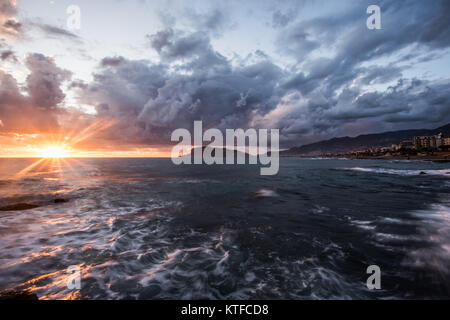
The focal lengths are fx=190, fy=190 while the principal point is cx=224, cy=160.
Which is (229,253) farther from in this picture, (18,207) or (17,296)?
(18,207)

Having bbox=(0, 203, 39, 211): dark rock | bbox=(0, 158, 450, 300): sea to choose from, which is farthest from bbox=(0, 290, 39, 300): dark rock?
bbox=(0, 203, 39, 211): dark rock

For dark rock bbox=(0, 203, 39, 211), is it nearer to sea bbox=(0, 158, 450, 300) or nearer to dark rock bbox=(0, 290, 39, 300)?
sea bbox=(0, 158, 450, 300)

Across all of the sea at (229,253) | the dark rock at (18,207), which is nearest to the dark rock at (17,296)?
the sea at (229,253)

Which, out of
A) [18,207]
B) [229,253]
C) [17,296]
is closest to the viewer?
[17,296]

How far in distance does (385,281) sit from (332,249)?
2.59 meters

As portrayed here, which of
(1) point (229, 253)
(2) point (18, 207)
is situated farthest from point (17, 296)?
(2) point (18, 207)

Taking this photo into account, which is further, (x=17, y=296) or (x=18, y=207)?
(x=18, y=207)

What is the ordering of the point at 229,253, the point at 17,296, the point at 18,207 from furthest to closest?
1. the point at 18,207
2. the point at 229,253
3. the point at 17,296

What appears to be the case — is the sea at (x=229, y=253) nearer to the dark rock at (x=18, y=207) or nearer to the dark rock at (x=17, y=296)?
the dark rock at (x=18, y=207)
